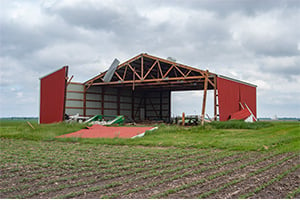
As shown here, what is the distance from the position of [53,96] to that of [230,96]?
13.9 metres

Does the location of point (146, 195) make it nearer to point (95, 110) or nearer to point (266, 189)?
point (266, 189)

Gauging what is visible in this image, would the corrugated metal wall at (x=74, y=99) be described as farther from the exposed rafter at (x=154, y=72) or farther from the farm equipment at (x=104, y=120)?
the farm equipment at (x=104, y=120)

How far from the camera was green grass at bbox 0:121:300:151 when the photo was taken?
12.3 meters

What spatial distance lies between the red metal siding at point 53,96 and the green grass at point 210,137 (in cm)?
452

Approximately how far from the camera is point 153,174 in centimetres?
712

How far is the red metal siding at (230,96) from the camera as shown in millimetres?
22797

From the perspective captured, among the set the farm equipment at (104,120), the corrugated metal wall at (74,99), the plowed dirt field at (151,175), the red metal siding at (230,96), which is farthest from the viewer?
the corrugated metal wall at (74,99)

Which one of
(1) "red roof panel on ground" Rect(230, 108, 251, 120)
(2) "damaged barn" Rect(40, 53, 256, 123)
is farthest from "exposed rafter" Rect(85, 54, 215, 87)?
(1) "red roof panel on ground" Rect(230, 108, 251, 120)

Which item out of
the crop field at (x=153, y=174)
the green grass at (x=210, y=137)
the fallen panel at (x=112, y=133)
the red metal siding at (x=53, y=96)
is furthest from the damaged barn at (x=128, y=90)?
the crop field at (x=153, y=174)

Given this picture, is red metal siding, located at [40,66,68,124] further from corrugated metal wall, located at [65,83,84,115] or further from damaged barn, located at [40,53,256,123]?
corrugated metal wall, located at [65,83,84,115]

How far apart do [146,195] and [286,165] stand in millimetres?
4588

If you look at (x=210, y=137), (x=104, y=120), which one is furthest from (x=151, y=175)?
(x=104, y=120)

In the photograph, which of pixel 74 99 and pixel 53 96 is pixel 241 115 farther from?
pixel 53 96

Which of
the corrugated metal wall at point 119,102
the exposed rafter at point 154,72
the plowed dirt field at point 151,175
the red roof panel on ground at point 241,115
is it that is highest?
the exposed rafter at point 154,72
